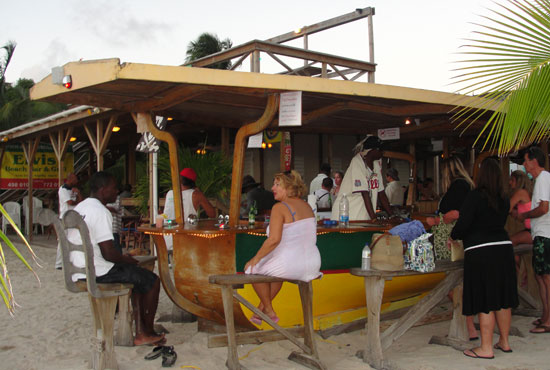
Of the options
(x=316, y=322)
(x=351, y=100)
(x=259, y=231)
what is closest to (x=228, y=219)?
(x=259, y=231)

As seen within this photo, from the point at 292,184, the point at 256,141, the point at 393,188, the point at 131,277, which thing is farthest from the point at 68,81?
the point at 393,188

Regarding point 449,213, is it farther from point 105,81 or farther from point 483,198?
point 105,81

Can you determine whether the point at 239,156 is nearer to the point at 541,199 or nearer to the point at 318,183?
the point at 541,199

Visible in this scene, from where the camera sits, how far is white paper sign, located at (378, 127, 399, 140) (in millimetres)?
8234

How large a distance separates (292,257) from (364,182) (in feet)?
6.52

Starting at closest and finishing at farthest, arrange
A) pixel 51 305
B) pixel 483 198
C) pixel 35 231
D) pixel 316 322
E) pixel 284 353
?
1. pixel 483 198
2. pixel 284 353
3. pixel 316 322
4. pixel 51 305
5. pixel 35 231

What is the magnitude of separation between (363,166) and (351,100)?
0.77 metres

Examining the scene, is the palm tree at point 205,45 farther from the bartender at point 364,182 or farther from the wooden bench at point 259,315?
the wooden bench at point 259,315

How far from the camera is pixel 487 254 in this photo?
4.64 meters

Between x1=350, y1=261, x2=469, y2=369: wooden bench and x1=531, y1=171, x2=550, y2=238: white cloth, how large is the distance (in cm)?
98

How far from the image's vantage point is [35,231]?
748 inches

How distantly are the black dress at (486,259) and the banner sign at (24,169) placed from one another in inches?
553

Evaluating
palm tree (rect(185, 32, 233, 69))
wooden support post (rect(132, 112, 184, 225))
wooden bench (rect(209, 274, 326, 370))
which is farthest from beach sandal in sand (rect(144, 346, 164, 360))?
palm tree (rect(185, 32, 233, 69))

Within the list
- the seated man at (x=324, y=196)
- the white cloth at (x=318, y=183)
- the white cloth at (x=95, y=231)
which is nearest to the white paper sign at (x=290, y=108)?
the white cloth at (x=95, y=231)
